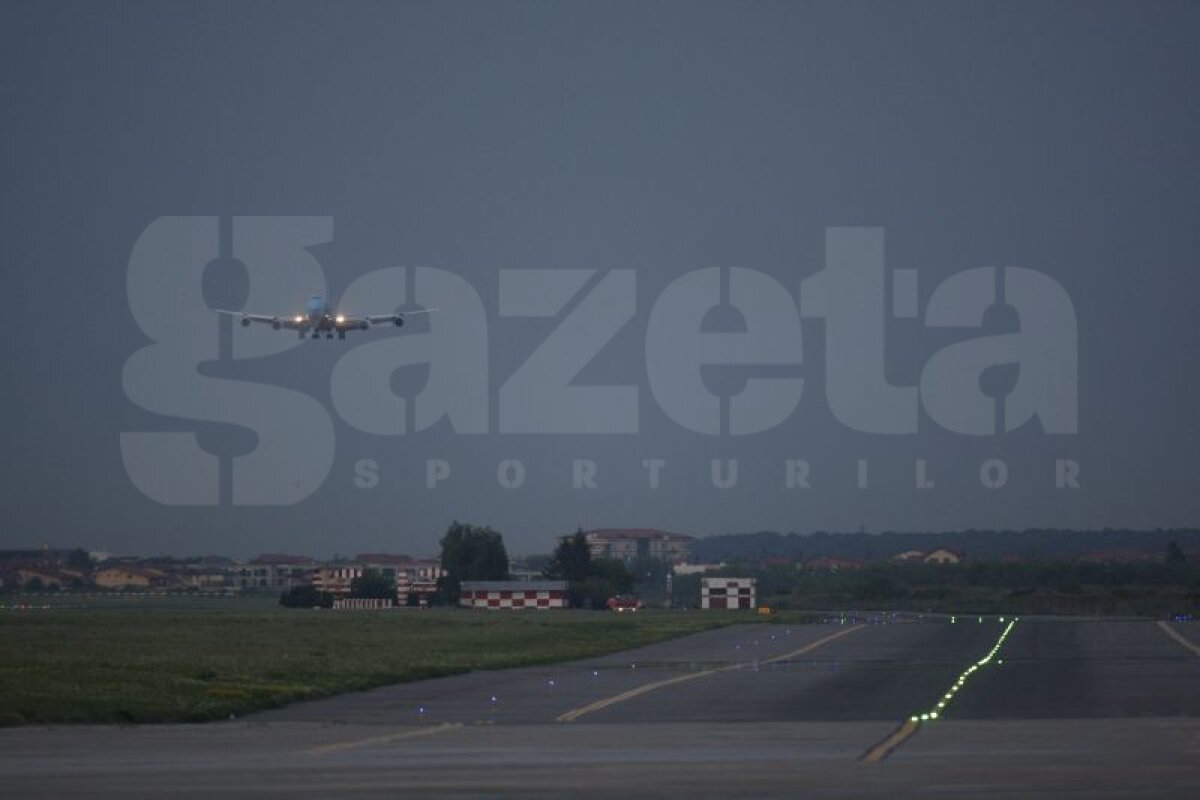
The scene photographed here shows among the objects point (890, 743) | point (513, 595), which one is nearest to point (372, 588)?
point (513, 595)

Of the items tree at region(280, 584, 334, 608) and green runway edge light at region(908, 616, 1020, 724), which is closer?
green runway edge light at region(908, 616, 1020, 724)

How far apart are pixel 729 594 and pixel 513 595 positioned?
14899 millimetres

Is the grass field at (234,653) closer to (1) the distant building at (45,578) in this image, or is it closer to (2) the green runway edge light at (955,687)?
(2) the green runway edge light at (955,687)

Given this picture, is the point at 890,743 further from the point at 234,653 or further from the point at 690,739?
the point at 234,653

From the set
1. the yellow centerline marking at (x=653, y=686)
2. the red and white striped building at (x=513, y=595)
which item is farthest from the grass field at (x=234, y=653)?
the red and white striped building at (x=513, y=595)

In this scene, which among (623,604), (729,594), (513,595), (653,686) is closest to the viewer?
(653,686)

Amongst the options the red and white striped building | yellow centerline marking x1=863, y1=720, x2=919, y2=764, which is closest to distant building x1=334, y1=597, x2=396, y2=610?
the red and white striped building

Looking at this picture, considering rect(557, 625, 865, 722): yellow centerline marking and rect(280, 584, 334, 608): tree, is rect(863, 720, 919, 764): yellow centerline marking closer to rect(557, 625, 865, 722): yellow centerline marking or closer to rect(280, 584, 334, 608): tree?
rect(557, 625, 865, 722): yellow centerline marking

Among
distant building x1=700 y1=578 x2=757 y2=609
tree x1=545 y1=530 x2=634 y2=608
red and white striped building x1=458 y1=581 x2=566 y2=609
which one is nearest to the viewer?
red and white striped building x1=458 y1=581 x2=566 y2=609

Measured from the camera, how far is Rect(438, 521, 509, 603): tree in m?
162

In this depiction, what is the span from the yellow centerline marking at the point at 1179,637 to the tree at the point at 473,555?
277 feet

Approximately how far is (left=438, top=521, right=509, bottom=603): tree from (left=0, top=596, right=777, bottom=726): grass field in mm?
64207

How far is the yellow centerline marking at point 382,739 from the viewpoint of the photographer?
85.7 feet

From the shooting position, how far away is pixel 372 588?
13988 cm
